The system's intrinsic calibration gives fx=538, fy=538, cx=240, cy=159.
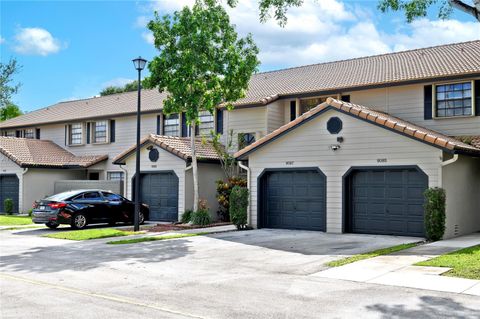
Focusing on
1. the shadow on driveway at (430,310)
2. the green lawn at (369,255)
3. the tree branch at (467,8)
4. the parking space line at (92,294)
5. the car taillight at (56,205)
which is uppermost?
the tree branch at (467,8)

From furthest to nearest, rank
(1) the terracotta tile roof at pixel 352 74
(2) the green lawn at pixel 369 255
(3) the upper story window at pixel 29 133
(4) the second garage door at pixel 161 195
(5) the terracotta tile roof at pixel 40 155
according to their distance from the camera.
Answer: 1. (3) the upper story window at pixel 29 133
2. (5) the terracotta tile roof at pixel 40 155
3. (4) the second garage door at pixel 161 195
4. (1) the terracotta tile roof at pixel 352 74
5. (2) the green lawn at pixel 369 255

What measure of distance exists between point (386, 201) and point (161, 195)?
10519 mm

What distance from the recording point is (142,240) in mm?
16375

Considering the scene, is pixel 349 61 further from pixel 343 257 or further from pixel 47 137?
pixel 47 137

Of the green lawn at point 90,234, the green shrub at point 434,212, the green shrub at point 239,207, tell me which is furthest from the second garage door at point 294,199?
the green lawn at point 90,234

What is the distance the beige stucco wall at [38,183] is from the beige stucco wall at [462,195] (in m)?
21.2

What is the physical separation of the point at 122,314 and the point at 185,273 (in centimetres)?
→ 353

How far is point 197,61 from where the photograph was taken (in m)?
20.6

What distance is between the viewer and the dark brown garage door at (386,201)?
16.5m

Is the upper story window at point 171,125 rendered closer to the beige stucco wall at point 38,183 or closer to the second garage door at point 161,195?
the second garage door at point 161,195

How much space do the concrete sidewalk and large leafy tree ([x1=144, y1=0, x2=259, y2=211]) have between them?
1041cm

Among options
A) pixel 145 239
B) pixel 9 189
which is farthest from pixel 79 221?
pixel 9 189

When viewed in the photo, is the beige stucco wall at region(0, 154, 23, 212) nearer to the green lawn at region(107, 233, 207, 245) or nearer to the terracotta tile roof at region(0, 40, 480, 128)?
the terracotta tile roof at region(0, 40, 480, 128)

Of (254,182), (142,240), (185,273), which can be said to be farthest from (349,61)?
(185,273)
